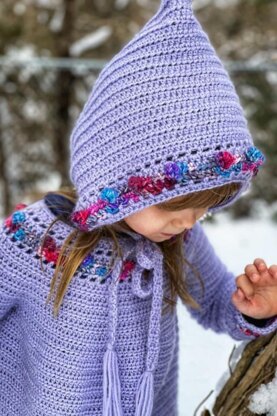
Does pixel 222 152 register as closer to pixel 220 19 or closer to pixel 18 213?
pixel 18 213

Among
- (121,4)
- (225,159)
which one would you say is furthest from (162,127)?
(121,4)

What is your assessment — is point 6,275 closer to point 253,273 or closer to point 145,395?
point 145,395

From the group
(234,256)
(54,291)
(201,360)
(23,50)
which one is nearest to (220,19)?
(23,50)

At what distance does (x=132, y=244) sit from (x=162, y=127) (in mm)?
293

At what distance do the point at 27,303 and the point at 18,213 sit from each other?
183 mm

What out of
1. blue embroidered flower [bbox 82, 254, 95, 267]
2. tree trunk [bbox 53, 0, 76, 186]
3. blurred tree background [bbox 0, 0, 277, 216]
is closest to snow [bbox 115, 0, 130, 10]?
blurred tree background [bbox 0, 0, 277, 216]

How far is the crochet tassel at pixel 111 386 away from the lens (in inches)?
40.8

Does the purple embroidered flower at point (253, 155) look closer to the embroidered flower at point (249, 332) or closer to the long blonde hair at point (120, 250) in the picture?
the long blonde hair at point (120, 250)

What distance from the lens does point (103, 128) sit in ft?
3.13

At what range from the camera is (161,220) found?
983 mm

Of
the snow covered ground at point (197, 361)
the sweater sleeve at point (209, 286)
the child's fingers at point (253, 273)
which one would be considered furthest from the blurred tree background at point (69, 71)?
the child's fingers at point (253, 273)

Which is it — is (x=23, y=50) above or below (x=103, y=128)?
above

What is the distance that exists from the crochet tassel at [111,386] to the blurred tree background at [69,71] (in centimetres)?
290

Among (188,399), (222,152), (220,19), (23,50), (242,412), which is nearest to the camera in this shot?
(222,152)
